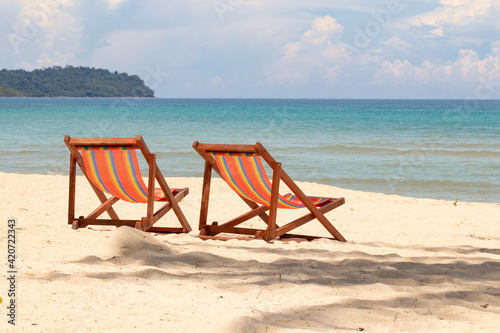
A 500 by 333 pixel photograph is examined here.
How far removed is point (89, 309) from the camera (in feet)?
8.99

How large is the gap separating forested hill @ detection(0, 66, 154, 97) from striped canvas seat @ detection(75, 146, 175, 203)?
108160 millimetres

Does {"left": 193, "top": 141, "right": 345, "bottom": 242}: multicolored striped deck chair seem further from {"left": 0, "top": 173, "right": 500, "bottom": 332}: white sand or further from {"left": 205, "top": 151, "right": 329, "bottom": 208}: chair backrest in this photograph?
{"left": 0, "top": 173, "right": 500, "bottom": 332}: white sand

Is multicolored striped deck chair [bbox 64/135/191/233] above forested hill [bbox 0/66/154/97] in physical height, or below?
below

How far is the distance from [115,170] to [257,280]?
207 centimetres

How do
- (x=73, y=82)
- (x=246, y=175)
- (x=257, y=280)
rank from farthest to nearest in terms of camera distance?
(x=73, y=82), (x=246, y=175), (x=257, y=280)

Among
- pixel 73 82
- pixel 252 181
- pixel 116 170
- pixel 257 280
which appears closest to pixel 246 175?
pixel 252 181

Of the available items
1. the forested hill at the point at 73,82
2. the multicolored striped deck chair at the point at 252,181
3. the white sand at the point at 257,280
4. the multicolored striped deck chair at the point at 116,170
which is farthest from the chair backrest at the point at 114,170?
the forested hill at the point at 73,82

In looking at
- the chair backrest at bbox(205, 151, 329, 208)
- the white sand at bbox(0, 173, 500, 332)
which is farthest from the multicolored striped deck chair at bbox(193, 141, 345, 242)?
the white sand at bbox(0, 173, 500, 332)

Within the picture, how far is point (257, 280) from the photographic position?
12.0ft

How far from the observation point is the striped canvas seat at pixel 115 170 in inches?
197

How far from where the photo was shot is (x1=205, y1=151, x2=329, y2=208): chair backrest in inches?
195

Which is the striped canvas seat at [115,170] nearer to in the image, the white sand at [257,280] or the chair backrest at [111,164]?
the chair backrest at [111,164]

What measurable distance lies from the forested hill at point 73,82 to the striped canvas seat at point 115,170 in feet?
355

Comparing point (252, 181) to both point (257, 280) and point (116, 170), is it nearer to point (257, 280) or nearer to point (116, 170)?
point (116, 170)
